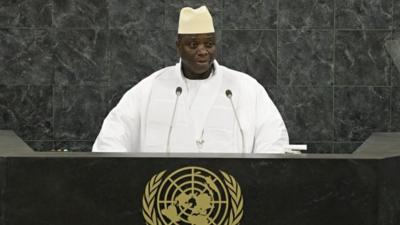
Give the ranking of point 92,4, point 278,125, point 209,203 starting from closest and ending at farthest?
1. point 209,203
2. point 278,125
3. point 92,4

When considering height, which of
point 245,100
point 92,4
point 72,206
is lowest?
point 72,206

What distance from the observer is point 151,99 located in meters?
6.11

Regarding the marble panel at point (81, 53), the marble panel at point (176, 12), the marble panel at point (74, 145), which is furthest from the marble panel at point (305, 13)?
the marble panel at point (74, 145)

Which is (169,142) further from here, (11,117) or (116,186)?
(11,117)

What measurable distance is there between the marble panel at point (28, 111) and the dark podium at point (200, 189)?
588cm

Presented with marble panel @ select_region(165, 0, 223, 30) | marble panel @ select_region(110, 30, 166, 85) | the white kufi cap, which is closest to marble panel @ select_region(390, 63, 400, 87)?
marble panel @ select_region(165, 0, 223, 30)

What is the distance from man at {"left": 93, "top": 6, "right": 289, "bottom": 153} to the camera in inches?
234

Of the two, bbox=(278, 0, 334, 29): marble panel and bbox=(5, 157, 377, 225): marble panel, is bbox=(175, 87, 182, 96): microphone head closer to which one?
bbox=(5, 157, 377, 225): marble panel

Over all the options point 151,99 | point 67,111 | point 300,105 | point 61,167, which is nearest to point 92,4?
point 67,111

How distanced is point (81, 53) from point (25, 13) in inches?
28.3

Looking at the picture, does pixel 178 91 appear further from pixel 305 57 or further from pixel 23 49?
pixel 23 49

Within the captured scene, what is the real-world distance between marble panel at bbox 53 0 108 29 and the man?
13.7 ft

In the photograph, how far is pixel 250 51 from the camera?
10297 mm

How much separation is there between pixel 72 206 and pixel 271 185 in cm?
92
